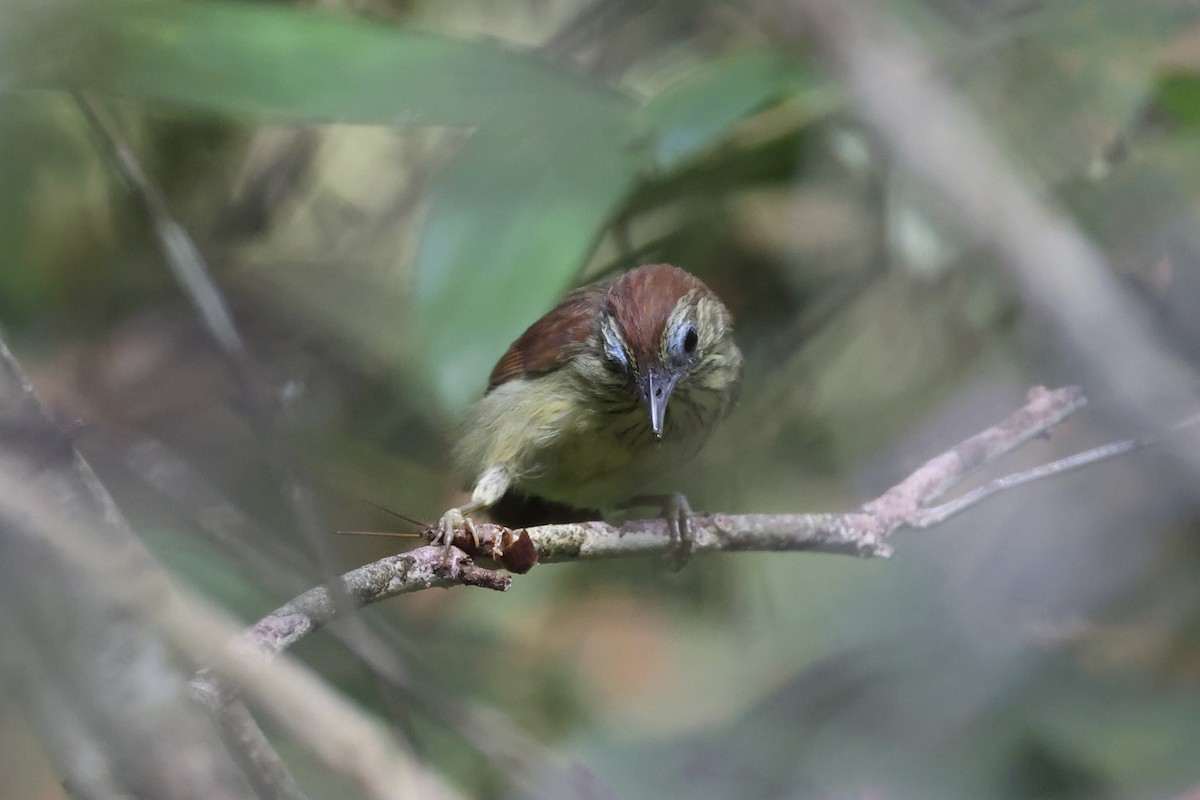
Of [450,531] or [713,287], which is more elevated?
[713,287]

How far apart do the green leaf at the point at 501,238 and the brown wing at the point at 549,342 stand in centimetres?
17

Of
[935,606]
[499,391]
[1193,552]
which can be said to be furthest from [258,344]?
[1193,552]

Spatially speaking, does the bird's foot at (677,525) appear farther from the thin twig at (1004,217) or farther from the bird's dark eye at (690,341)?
the thin twig at (1004,217)

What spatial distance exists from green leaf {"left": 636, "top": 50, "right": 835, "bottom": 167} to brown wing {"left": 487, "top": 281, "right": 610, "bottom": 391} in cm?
48

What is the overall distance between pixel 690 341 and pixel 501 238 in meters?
0.56

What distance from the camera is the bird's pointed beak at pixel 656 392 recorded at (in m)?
2.72

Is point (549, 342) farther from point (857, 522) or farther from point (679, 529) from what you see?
point (857, 522)

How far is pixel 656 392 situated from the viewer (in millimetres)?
2791

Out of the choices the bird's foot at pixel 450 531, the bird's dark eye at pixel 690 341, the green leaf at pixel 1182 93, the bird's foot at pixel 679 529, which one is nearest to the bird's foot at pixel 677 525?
the bird's foot at pixel 679 529

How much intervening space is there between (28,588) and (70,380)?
3259 mm

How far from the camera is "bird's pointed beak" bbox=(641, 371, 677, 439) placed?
2717 millimetres

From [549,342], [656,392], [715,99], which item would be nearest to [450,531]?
[656,392]

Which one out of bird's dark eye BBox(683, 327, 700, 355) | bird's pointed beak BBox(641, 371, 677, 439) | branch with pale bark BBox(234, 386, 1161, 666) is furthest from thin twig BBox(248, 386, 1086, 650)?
bird's dark eye BBox(683, 327, 700, 355)

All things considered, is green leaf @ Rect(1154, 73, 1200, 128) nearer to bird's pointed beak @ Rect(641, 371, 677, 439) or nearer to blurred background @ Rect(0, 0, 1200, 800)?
blurred background @ Rect(0, 0, 1200, 800)
